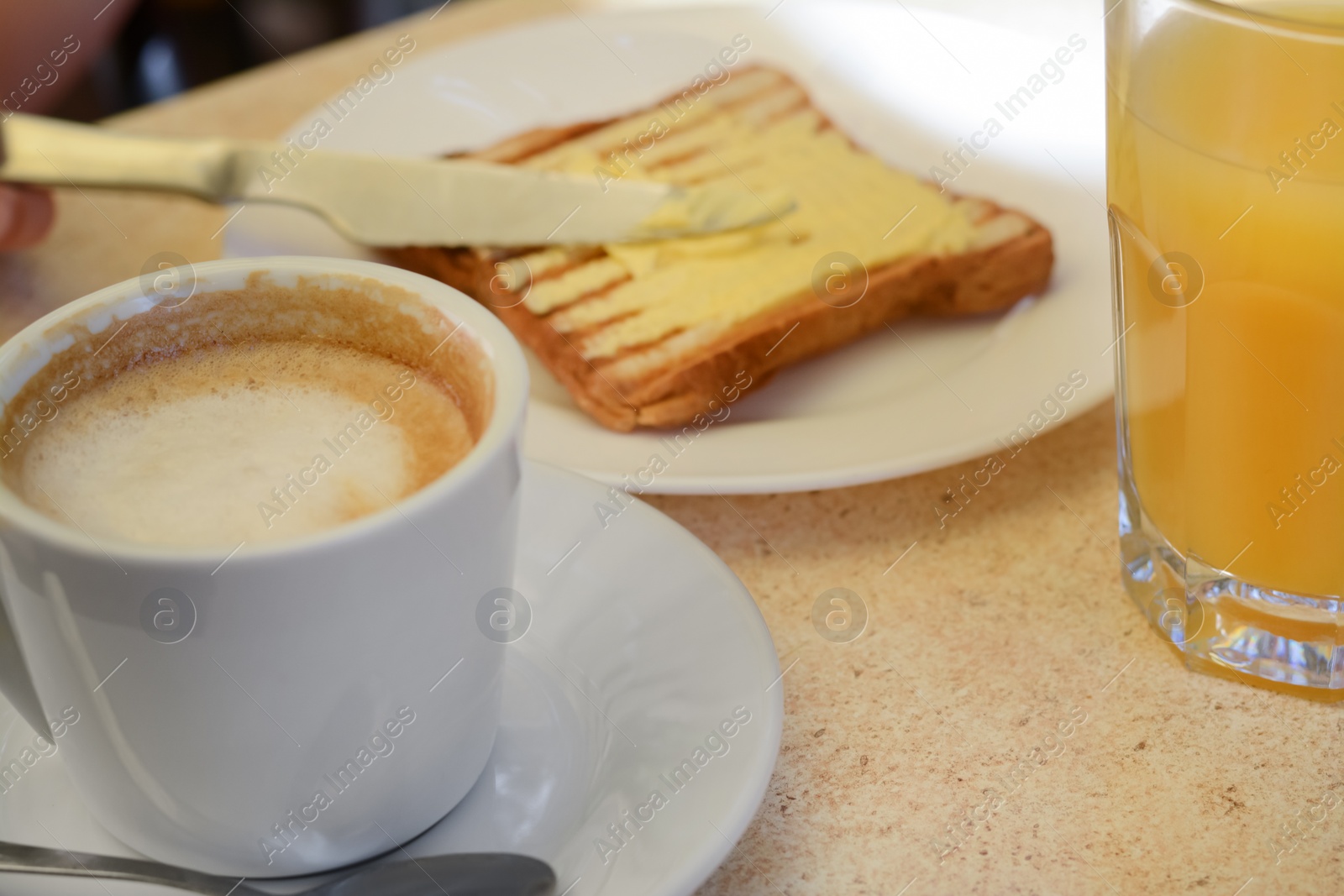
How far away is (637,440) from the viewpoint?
843 millimetres

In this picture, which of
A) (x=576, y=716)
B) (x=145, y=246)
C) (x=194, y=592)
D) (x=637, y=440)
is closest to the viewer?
(x=194, y=592)

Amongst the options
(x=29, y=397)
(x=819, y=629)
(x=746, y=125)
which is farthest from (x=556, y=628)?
(x=746, y=125)

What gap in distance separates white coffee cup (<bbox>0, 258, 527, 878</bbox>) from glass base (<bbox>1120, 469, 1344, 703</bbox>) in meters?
Answer: 0.39

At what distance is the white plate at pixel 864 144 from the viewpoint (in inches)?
31.7

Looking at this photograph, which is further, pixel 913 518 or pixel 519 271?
pixel 519 271

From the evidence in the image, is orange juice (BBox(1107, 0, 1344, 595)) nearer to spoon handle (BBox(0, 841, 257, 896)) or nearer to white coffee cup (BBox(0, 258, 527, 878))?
white coffee cup (BBox(0, 258, 527, 878))

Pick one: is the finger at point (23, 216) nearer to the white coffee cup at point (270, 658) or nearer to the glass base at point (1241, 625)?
the white coffee cup at point (270, 658)

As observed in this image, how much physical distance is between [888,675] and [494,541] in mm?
279

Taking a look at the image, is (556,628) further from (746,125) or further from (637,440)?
(746,125)

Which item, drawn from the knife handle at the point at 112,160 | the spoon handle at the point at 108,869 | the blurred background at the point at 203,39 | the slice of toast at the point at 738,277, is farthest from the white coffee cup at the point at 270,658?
the blurred background at the point at 203,39

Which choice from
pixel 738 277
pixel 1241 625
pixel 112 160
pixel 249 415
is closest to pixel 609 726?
pixel 249 415

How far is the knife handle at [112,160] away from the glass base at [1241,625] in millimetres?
749

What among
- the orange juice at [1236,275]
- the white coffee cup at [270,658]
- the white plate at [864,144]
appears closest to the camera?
the white coffee cup at [270,658]

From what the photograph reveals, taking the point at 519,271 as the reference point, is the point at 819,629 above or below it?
below
